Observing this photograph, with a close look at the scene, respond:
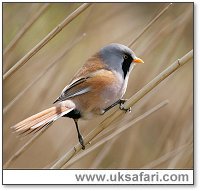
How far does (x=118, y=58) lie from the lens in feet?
6.00

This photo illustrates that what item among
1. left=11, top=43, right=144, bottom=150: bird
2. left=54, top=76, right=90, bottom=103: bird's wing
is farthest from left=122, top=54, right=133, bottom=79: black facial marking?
left=54, top=76, right=90, bottom=103: bird's wing

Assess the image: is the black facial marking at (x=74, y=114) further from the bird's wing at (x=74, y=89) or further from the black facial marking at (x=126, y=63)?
the black facial marking at (x=126, y=63)

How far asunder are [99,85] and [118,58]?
0.51ft

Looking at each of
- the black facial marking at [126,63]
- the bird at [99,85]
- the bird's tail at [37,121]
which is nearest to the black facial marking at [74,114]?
the bird at [99,85]

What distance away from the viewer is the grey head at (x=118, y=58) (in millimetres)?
1804

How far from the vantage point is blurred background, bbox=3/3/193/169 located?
1.82 metres

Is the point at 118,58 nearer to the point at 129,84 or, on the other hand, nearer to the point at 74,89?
the point at 129,84

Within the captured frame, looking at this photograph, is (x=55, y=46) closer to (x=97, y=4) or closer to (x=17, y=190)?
(x=97, y=4)

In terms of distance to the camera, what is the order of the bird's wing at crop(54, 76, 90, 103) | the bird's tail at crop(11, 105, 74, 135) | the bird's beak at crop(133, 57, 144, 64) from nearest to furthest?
the bird's tail at crop(11, 105, 74, 135)
the bird's wing at crop(54, 76, 90, 103)
the bird's beak at crop(133, 57, 144, 64)

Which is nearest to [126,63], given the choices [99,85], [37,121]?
[99,85]

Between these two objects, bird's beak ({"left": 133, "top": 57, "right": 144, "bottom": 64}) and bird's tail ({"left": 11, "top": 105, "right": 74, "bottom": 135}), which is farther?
bird's beak ({"left": 133, "top": 57, "right": 144, "bottom": 64})

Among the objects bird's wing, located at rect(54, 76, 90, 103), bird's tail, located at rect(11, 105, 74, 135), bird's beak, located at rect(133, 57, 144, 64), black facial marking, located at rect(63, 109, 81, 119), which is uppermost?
bird's beak, located at rect(133, 57, 144, 64)

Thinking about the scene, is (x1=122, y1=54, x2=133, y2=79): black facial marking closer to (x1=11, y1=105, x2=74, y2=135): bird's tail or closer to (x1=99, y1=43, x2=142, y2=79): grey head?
(x1=99, y1=43, x2=142, y2=79): grey head

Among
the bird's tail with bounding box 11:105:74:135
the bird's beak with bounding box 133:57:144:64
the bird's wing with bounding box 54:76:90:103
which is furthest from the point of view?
the bird's beak with bounding box 133:57:144:64
